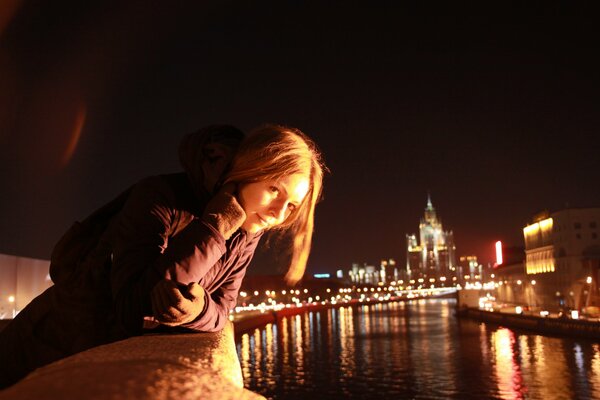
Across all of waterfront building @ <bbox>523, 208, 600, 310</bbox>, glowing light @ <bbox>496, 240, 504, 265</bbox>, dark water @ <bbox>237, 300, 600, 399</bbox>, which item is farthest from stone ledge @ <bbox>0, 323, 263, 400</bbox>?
glowing light @ <bbox>496, 240, 504, 265</bbox>

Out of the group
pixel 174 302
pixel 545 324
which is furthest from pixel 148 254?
pixel 545 324

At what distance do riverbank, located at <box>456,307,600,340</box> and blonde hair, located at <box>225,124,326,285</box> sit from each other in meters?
39.2

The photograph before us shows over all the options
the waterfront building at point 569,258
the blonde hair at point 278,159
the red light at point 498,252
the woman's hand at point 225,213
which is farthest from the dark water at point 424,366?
Result: the red light at point 498,252

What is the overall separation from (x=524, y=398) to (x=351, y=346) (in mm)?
20184

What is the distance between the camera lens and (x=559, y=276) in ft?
183

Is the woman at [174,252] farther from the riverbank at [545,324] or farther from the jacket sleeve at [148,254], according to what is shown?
the riverbank at [545,324]

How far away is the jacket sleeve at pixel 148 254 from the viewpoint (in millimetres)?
1371

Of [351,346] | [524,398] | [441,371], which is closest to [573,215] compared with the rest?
[351,346]

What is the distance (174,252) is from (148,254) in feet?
0.41

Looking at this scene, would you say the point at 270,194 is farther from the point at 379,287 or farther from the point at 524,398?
the point at 379,287

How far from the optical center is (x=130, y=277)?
143 centimetres

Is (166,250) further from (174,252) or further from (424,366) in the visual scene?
(424,366)

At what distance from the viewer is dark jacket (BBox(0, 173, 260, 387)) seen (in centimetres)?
140

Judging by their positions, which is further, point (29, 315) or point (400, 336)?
point (400, 336)
